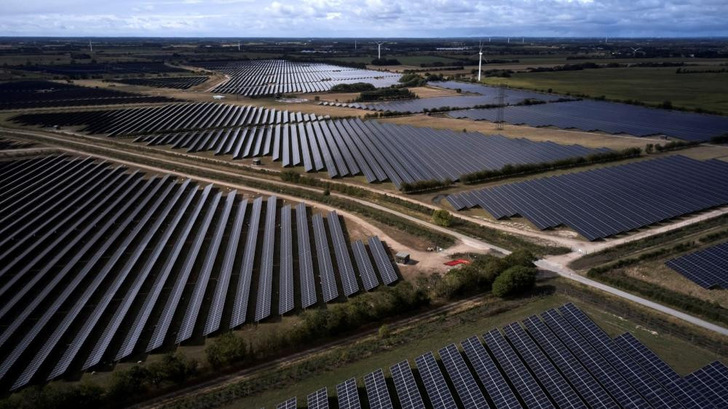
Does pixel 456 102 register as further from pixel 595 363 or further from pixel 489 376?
pixel 489 376

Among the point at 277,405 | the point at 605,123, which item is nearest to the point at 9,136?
the point at 277,405

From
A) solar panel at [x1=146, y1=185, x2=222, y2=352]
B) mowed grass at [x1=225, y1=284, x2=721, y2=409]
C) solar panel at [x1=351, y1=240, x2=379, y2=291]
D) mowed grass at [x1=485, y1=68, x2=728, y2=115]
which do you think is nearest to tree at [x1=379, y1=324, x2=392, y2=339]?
mowed grass at [x1=225, y1=284, x2=721, y2=409]

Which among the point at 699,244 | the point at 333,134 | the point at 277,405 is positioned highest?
the point at 333,134

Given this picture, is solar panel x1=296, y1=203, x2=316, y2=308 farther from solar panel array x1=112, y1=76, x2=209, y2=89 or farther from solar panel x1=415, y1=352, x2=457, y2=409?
solar panel array x1=112, y1=76, x2=209, y2=89

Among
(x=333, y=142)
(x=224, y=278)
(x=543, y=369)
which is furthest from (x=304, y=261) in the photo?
(x=333, y=142)

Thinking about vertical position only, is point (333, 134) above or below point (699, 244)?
above

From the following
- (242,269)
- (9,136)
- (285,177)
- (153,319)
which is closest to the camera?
(153,319)

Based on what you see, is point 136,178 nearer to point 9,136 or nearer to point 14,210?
point 14,210
